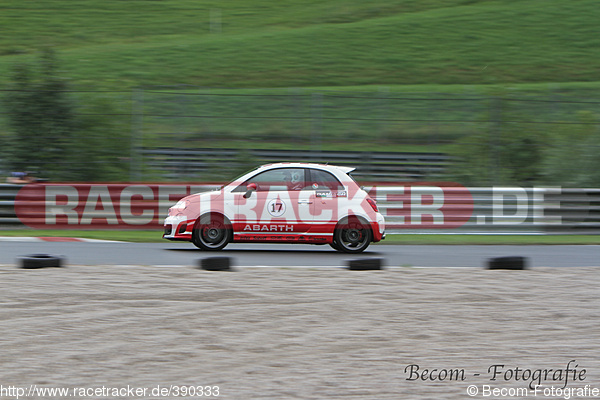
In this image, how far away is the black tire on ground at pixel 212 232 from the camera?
38.7 ft

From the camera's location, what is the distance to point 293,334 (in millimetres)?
6297

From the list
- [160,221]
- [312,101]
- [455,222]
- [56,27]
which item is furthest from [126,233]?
[56,27]

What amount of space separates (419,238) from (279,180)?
4.25 meters

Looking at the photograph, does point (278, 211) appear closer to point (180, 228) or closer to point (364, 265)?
point (180, 228)

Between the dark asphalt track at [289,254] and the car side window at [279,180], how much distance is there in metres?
1.06

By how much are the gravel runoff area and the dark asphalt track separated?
1394 millimetres

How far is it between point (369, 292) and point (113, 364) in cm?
348

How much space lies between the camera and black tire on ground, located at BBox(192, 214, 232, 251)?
11.8 meters

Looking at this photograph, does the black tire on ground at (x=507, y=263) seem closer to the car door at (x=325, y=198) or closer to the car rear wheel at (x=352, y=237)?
the car rear wheel at (x=352, y=237)
